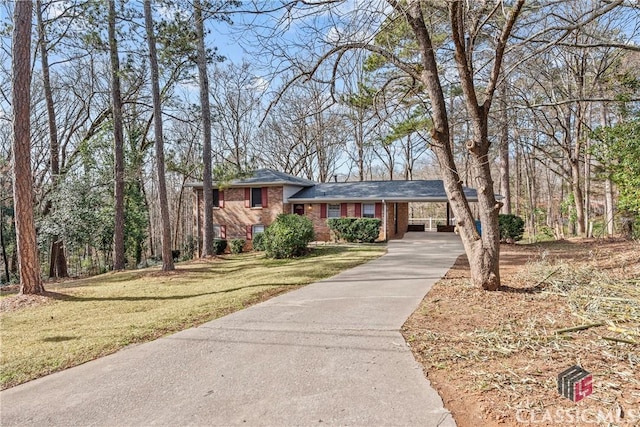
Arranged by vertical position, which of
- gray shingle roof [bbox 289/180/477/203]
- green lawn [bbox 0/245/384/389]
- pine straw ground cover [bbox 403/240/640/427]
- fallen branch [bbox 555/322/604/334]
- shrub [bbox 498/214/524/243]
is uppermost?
gray shingle roof [bbox 289/180/477/203]

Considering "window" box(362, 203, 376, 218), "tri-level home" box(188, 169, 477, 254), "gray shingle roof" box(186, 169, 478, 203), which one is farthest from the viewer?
"window" box(362, 203, 376, 218)

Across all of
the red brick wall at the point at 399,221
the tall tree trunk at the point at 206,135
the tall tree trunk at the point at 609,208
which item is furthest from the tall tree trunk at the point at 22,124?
the tall tree trunk at the point at 609,208

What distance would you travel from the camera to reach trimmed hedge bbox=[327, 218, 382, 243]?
57.8 feet

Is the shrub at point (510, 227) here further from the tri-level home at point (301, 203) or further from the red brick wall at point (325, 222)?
the red brick wall at point (325, 222)

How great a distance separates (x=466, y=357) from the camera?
11.4ft

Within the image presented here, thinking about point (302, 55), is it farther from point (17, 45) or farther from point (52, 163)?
point (52, 163)

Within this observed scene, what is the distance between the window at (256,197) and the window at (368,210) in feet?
19.2

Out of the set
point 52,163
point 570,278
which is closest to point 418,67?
point 570,278

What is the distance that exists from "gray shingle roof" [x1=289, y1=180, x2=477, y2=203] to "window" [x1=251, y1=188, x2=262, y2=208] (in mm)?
1780

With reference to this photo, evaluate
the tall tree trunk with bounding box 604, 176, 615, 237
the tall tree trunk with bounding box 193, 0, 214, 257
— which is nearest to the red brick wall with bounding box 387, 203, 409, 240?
the tall tree trunk with bounding box 604, 176, 615, 237

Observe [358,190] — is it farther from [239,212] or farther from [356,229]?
[239,212]

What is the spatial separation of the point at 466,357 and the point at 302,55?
5080 mm

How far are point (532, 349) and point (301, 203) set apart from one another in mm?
17313

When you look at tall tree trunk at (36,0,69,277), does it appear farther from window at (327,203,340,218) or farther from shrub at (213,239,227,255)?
window at (327,203,340,218)
